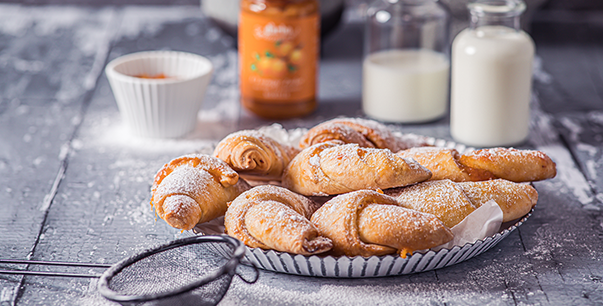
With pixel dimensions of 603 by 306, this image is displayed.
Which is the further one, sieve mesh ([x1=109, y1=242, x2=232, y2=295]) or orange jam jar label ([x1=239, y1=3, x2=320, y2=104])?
orange jam jar label ([x1=239, y1=3, x2=320, y2=104])

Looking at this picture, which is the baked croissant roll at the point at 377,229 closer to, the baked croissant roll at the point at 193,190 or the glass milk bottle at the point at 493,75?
the baked croissant roll at the point at 193,190

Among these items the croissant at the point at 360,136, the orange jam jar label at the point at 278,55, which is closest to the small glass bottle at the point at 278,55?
the orange jam jar label at the point at 278,55

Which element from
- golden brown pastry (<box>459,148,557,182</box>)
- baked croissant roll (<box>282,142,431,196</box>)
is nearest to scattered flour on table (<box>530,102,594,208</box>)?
golden brown pastry (<box>459,148,557,182</box>)

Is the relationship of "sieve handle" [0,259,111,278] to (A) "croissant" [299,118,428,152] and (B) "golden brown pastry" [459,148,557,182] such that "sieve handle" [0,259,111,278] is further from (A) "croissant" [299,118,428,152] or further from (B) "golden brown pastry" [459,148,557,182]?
(B) "golden brown pastry" [459,148,557,182]

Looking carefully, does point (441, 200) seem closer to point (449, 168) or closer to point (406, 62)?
point (449, 168)

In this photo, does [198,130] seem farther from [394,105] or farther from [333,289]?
[333,289]

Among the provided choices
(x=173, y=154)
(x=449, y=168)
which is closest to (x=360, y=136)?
(x=449, y=168)
